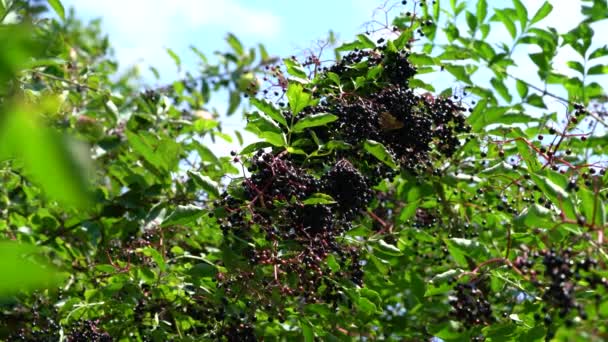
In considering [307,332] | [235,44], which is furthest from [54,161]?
[235,44]

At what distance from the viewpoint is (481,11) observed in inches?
135

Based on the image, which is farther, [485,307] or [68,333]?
[68,333]

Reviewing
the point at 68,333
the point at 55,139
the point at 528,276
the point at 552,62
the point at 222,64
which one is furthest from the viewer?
the point at 222,64

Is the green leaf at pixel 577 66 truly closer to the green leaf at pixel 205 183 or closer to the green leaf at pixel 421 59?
the green leaf at pixel 421 59

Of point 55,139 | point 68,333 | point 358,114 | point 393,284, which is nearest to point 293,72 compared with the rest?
point 358,114

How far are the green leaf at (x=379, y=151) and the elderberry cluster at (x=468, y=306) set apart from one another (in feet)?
2.29

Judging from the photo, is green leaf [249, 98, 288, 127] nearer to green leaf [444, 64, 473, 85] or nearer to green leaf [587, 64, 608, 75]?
green leaf [444, 64, 473, 85]

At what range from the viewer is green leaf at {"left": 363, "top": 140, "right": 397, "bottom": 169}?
2.70 meters

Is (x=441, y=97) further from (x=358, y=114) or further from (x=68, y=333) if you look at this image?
(x=68, y=333)

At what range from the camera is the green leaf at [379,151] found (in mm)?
2701

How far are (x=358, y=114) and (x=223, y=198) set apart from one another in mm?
→ 678

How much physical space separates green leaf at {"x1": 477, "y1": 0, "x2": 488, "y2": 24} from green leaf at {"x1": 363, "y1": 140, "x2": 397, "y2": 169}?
3.64ft

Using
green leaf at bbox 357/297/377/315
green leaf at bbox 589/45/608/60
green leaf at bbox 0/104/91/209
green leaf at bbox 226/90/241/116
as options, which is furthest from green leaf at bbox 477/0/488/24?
green leaf at bbox 226/90/241/116

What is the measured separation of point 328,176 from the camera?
2697 mm
